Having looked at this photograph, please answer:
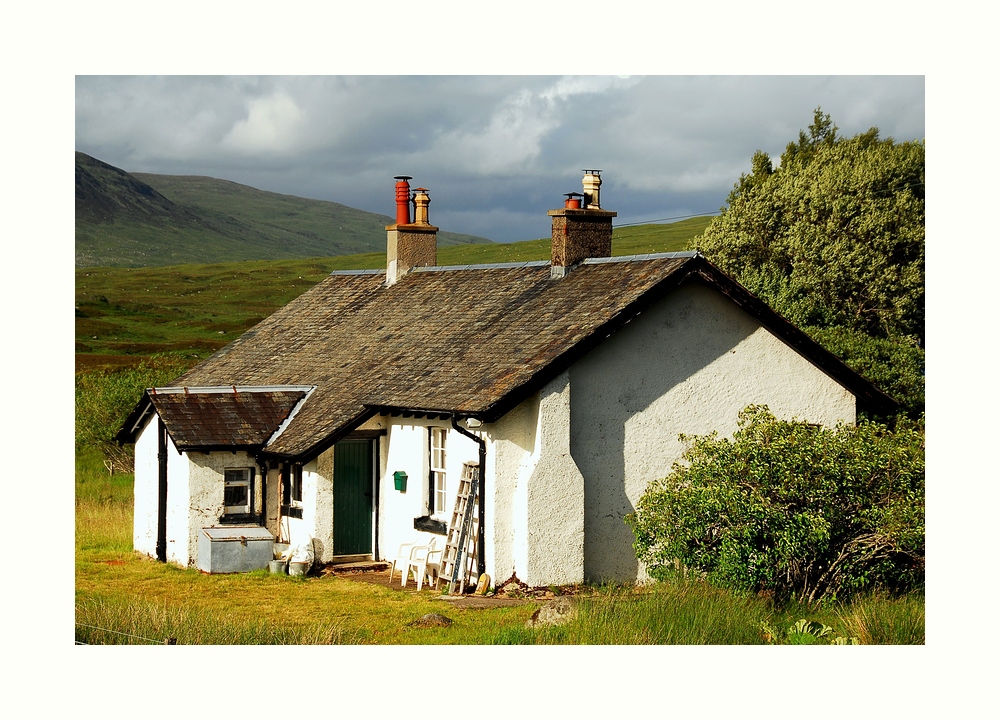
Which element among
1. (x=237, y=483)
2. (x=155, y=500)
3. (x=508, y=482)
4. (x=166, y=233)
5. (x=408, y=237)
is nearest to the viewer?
(x=508, y=482)

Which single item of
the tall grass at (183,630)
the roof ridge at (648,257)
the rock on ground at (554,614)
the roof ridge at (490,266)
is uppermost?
the roof ridge at (490,266)

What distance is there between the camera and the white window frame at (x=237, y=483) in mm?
21234

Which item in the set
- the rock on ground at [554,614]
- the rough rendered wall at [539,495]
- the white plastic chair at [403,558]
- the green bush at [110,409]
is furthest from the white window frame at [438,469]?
the green bush at [110,409]

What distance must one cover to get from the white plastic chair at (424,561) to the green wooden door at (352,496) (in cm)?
197

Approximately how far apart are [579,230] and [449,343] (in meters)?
3.29

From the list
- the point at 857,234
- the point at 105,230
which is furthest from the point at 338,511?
the point at 105,230

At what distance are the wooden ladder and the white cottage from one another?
0.21 m

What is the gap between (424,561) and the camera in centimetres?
1866

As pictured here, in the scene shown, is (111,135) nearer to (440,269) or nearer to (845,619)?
(440,269)

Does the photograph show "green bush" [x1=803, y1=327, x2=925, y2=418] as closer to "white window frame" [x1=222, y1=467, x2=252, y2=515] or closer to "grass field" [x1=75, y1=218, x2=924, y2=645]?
"grass field" [x1=75, y1=218, x2=924, y2=645]

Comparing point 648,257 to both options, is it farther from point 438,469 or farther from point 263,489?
point 263,489

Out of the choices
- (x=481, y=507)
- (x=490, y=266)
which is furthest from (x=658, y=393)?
(x=490, y=266)

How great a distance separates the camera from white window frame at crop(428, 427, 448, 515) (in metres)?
19.5

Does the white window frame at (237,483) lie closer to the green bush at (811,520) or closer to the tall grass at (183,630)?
the tall grass at (183,630)
